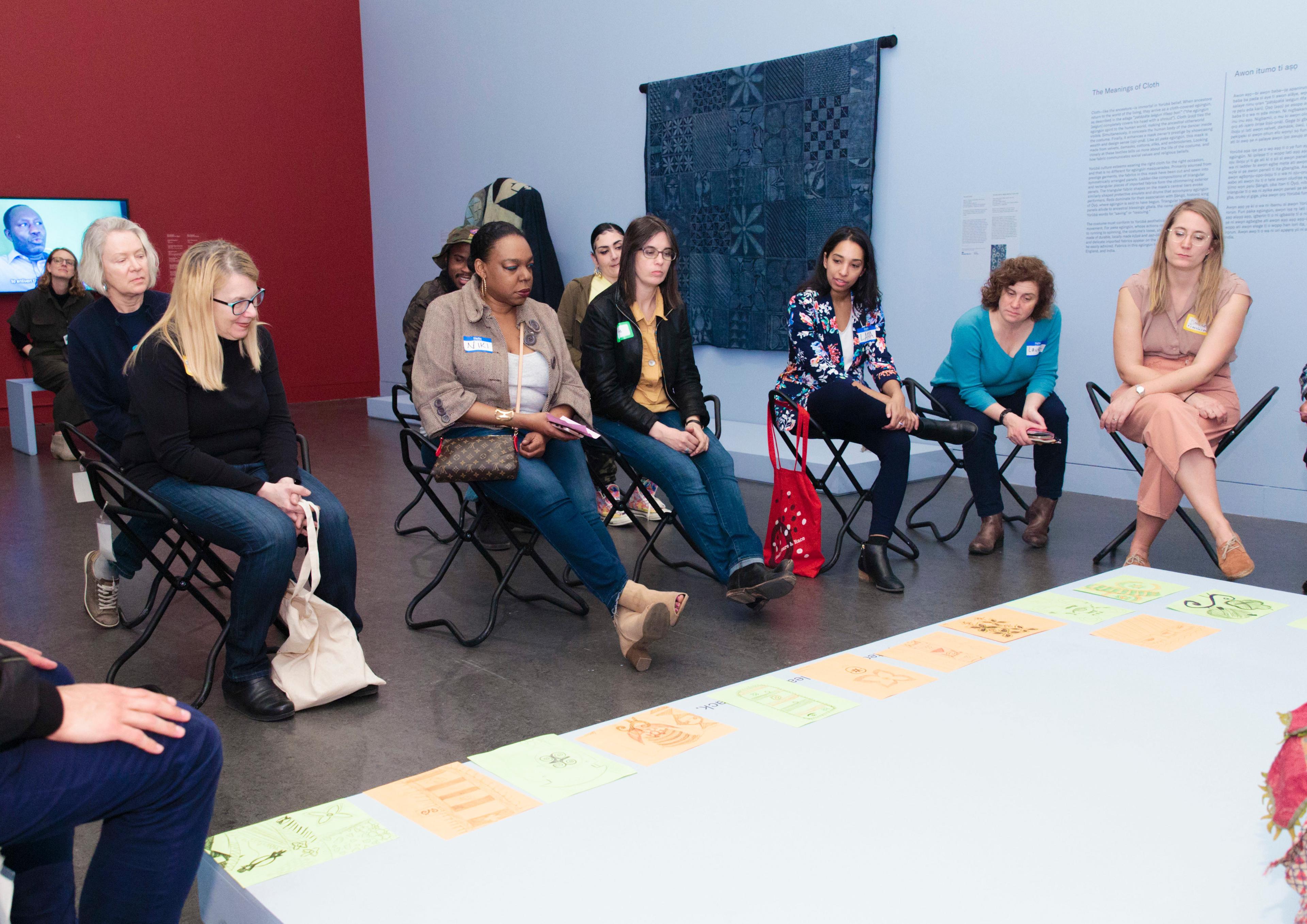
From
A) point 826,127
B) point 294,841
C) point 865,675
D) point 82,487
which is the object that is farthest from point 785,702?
point 826,127

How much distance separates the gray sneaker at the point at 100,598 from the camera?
3.39m

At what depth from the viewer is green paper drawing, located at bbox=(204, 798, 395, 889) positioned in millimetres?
1277

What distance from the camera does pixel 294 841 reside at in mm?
1345

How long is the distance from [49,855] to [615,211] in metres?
6.84

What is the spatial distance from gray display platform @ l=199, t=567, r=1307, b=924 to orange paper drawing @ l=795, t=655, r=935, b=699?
0.15ft

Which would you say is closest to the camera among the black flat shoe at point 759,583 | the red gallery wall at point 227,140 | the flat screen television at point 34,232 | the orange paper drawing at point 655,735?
the orange paper drawing at point 655,735

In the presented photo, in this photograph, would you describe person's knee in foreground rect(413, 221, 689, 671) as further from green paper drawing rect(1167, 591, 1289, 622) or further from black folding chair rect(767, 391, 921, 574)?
green paper drawing rect(1167, 591, 1289, 622)

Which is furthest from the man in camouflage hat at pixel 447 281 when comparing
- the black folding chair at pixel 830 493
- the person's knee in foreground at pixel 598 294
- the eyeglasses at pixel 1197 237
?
the eyeglasses at pixel 1197 237

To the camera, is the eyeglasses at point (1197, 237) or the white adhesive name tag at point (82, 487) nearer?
the white adhesive name tag at point (82, 487)

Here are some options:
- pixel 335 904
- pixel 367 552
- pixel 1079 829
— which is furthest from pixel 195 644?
pixel 1079 829

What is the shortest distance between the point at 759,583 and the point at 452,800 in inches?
76.9

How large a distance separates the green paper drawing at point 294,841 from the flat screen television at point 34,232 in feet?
25.4

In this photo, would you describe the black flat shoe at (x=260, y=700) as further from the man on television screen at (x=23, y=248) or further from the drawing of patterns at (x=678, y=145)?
the man on television screen at (x=23, y=248)

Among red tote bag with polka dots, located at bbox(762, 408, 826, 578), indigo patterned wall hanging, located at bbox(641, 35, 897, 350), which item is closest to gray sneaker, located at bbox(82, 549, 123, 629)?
red tote bag with polka dots, located at bbox(762, 408, 826, 578)
